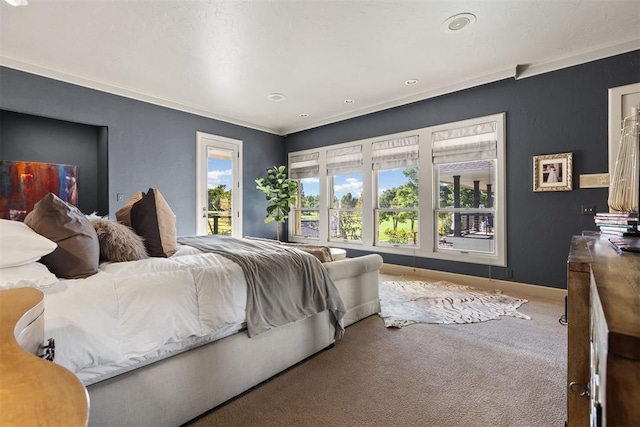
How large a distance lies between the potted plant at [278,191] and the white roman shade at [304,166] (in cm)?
39

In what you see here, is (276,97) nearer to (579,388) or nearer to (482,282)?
(482,282)

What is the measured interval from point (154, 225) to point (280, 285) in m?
0.89

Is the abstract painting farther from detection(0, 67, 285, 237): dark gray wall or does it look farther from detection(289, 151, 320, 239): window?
detection(289, 151, 320, 239): window

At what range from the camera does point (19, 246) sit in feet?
3.65

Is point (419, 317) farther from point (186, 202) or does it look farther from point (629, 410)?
point (186, 202)

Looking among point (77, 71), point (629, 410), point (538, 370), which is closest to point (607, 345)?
point (629, 410)

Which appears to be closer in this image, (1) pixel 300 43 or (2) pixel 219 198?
(1) pixel 300 43

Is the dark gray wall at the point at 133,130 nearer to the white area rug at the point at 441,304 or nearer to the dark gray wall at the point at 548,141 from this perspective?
the white area rug at the point at 441,304

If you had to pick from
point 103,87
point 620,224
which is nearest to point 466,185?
point 620,224

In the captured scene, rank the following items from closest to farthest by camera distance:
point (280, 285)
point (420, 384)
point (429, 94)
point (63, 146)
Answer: point (420, 384)
point (280, 285)
point (63, 146)
point (429, 94)

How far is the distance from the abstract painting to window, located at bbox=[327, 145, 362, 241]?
417cm

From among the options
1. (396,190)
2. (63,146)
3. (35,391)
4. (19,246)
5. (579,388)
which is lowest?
(579,388)

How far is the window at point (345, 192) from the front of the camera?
559cm

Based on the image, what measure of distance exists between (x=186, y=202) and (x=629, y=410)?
5.36m
